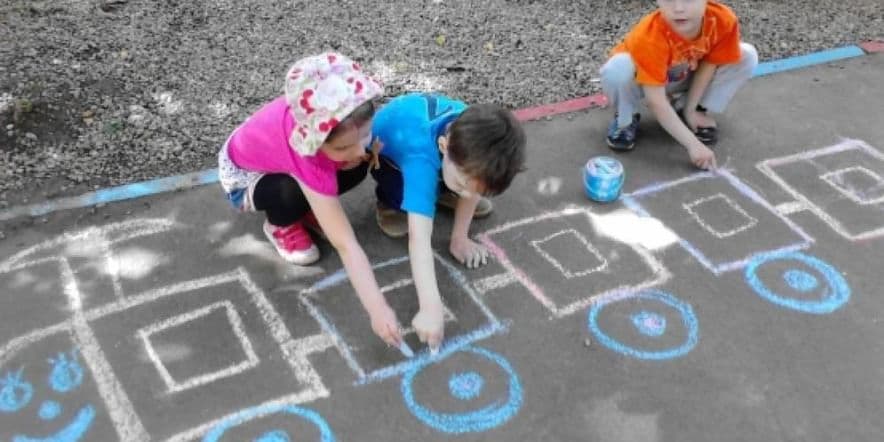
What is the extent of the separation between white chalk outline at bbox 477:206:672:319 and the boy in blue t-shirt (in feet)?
0.30

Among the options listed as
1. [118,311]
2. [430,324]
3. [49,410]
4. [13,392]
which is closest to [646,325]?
[430,324]

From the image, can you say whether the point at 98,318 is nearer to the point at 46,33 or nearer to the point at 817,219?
the point at 46,33

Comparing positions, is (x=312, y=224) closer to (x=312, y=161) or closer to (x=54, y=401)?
(x=312, y=161)

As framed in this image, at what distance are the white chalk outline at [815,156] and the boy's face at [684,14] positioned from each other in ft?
2.33

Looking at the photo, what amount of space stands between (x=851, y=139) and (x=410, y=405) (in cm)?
261

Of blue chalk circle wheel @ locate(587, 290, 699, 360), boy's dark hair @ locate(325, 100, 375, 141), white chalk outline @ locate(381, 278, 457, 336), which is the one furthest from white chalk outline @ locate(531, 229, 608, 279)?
boy's dark hair @ locate(325, 100, 375, 141)

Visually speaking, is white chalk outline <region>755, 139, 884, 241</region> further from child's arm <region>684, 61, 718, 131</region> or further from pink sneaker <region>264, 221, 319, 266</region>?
pink sneaker <region>264, 221, 319, 266</region>

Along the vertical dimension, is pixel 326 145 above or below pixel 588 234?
above

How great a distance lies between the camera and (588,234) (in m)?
2.95

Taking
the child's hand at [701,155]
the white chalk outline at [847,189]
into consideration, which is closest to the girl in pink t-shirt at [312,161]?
the child's hand at [701,155]

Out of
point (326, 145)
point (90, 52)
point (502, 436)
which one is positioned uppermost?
point (326, 145)

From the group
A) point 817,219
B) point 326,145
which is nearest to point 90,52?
point 326,145

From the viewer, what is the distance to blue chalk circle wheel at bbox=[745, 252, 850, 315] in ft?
8.71

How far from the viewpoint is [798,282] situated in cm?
274
